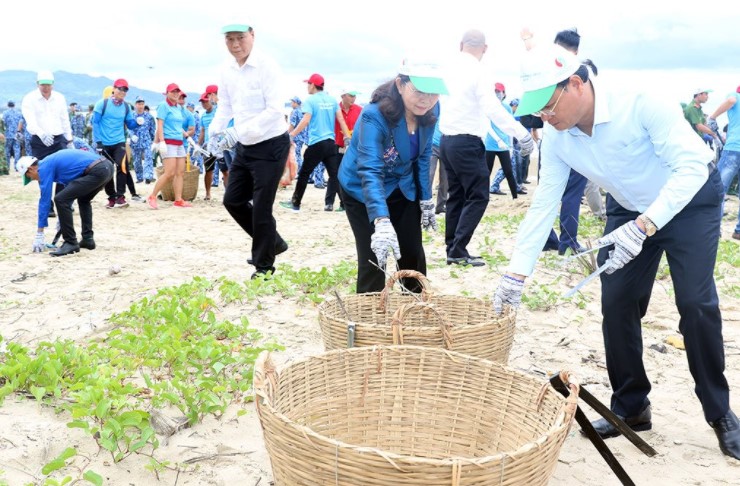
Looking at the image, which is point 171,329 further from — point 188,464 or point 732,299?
point 732,299

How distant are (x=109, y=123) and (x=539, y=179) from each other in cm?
802

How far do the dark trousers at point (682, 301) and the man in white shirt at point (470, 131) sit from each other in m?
2.85

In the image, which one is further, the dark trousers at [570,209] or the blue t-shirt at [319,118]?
the blue t-shirt at [319,118]

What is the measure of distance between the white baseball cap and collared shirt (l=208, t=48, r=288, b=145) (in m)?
2.84

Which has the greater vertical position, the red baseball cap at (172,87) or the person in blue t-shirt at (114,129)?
the red baseball cap at (172,87)

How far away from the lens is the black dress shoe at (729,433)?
109 inches

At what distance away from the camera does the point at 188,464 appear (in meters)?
2.47

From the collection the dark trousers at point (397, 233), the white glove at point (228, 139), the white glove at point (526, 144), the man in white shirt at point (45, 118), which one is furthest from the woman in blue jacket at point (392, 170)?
the man in white shirt at point (45, 118)

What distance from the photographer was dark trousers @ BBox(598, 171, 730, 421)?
260cm

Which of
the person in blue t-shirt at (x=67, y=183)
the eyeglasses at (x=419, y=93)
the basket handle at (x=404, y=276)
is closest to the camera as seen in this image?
the basket handle at (x=404, y=276)

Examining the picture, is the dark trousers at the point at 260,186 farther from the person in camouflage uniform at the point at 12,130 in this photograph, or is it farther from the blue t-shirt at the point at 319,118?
the person in camouflage uniform at the point at 12,130

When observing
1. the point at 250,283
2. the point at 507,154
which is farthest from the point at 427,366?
the point at 507,154

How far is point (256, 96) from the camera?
5.04 m

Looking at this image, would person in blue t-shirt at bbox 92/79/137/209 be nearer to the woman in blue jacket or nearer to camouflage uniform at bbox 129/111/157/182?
camouflage uniform at bbox 129/111/157/182
